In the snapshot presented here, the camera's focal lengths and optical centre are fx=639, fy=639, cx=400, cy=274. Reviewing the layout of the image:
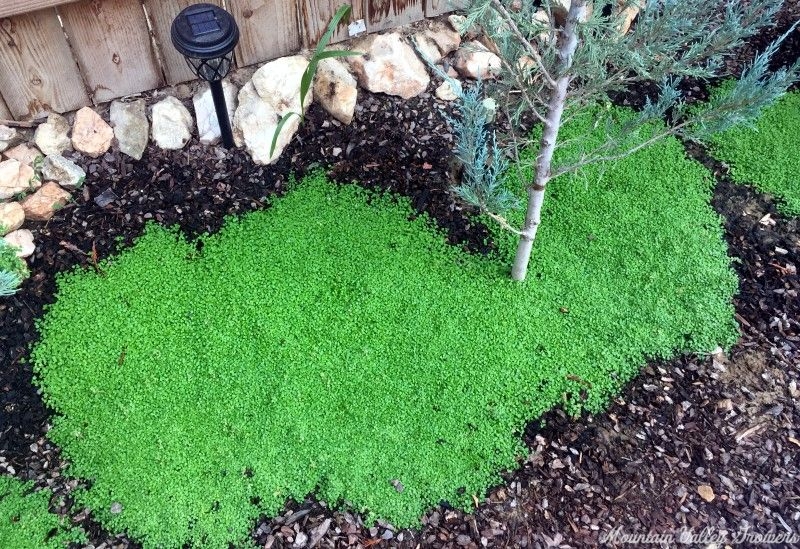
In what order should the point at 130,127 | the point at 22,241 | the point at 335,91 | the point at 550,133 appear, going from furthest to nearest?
the point at 335,91
the point at 130,127
the point at 22,241
the point at 550,133

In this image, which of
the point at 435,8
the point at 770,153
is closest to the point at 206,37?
the point at 435,8

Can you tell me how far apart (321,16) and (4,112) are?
74.0 inches

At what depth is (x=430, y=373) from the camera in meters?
3.11

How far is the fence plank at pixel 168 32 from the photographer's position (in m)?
3.46

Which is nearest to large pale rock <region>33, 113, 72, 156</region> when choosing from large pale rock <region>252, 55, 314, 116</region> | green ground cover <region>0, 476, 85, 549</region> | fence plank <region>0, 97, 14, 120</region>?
fence plank <region>0, 97, 14, 120</region>

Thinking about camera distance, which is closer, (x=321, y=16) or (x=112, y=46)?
(x=112, y=46)

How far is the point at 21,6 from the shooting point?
3.09 metres

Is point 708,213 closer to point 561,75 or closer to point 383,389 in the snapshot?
point 561,75

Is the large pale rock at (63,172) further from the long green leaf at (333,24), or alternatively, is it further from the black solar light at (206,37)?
the long green leaf at (333,24)

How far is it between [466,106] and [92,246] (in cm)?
217

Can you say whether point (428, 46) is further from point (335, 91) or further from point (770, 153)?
point (770, 153)

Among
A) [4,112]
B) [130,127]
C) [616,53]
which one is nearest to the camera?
[616,53]

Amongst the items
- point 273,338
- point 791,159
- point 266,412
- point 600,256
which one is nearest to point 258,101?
point 273,338

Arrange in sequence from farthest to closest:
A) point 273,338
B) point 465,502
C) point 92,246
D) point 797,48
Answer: point 797,48
point 92,246
point 273,338
point 465,502
